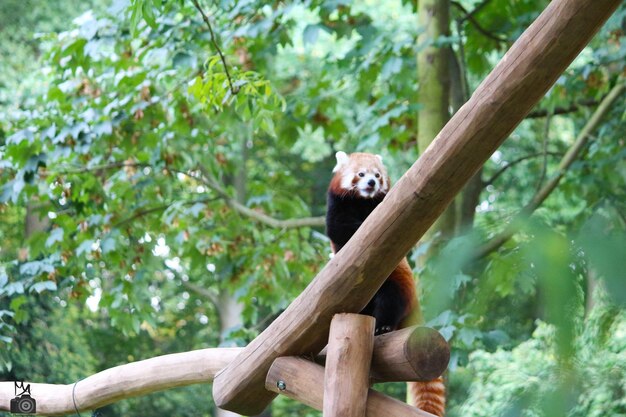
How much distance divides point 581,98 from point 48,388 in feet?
11.8

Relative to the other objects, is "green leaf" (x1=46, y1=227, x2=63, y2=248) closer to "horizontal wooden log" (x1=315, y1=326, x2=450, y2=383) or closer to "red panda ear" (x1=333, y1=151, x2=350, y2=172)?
"red panda ear" (x1=333, y1=151, x2=350, y2=172)

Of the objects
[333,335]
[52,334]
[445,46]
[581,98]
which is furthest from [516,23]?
[52,334]

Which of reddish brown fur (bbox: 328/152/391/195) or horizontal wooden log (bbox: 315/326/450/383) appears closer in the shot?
horizontal wooden log (bbox: 315/326/450/383)

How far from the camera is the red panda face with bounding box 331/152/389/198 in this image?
9.80ft

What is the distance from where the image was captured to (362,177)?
3016mm

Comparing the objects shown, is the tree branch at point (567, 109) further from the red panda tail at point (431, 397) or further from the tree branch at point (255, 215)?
the red panda tail at point (431, 397)

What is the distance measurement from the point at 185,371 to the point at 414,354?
109 centimetres

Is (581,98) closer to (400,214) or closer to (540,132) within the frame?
(540,132)

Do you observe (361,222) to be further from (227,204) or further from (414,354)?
(227,204)

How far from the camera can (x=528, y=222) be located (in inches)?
43.8

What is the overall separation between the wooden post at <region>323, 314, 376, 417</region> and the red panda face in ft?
2.46

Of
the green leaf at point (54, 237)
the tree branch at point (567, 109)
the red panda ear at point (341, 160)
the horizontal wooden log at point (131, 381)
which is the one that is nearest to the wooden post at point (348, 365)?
the horizontal wooden log at point (131, 381)

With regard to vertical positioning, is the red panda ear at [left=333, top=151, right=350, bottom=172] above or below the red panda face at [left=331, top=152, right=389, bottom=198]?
above

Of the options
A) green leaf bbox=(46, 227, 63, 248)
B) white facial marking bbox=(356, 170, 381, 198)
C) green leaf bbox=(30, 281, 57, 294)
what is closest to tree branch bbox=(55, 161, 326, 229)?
green leaf bbox=(46, 227, 63, 248)
